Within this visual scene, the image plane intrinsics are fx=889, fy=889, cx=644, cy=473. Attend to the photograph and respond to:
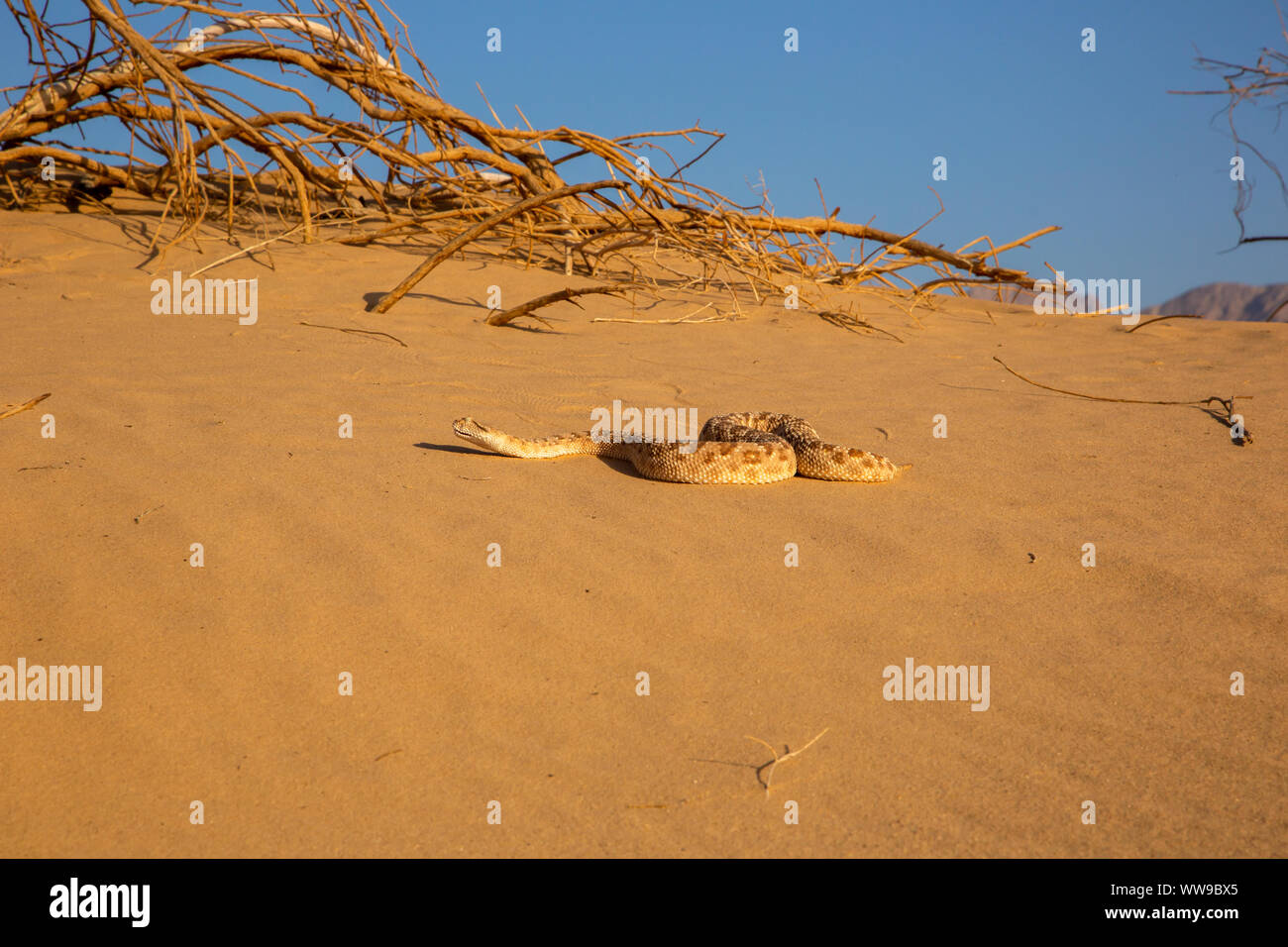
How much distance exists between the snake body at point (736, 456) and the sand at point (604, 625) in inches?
4.3

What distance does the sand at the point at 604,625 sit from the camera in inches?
99.6

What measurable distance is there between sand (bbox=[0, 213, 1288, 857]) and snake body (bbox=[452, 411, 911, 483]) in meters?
0.11

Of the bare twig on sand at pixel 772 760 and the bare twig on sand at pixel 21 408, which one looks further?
the bare twig on sand at pixel 21 408

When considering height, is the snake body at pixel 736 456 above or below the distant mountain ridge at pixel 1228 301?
below

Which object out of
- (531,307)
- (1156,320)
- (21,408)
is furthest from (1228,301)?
(21,408)

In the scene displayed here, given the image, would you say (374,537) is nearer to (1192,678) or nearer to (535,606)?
(535,606)

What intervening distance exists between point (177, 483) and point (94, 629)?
1.21m

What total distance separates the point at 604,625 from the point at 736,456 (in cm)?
188

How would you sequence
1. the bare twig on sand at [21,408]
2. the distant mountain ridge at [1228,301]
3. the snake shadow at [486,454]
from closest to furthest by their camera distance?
the bare twig on sand at [21,408] → the snake shadow at [486,454] → the distant mountain ridge at [1228,301]

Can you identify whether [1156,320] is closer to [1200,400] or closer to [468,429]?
[1200,400]

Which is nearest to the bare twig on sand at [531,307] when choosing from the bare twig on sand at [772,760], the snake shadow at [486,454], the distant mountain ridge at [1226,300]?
the snake shadow at [486,454]

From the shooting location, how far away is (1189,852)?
2.35 metres

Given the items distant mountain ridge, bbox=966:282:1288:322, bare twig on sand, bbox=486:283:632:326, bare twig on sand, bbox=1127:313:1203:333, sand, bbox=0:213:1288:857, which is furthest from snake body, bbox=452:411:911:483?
distant mountain ridge, bbox=966:282:1288:322

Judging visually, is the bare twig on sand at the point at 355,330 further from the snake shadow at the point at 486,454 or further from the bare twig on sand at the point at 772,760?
the bare twig on sand at the point at 772,760
